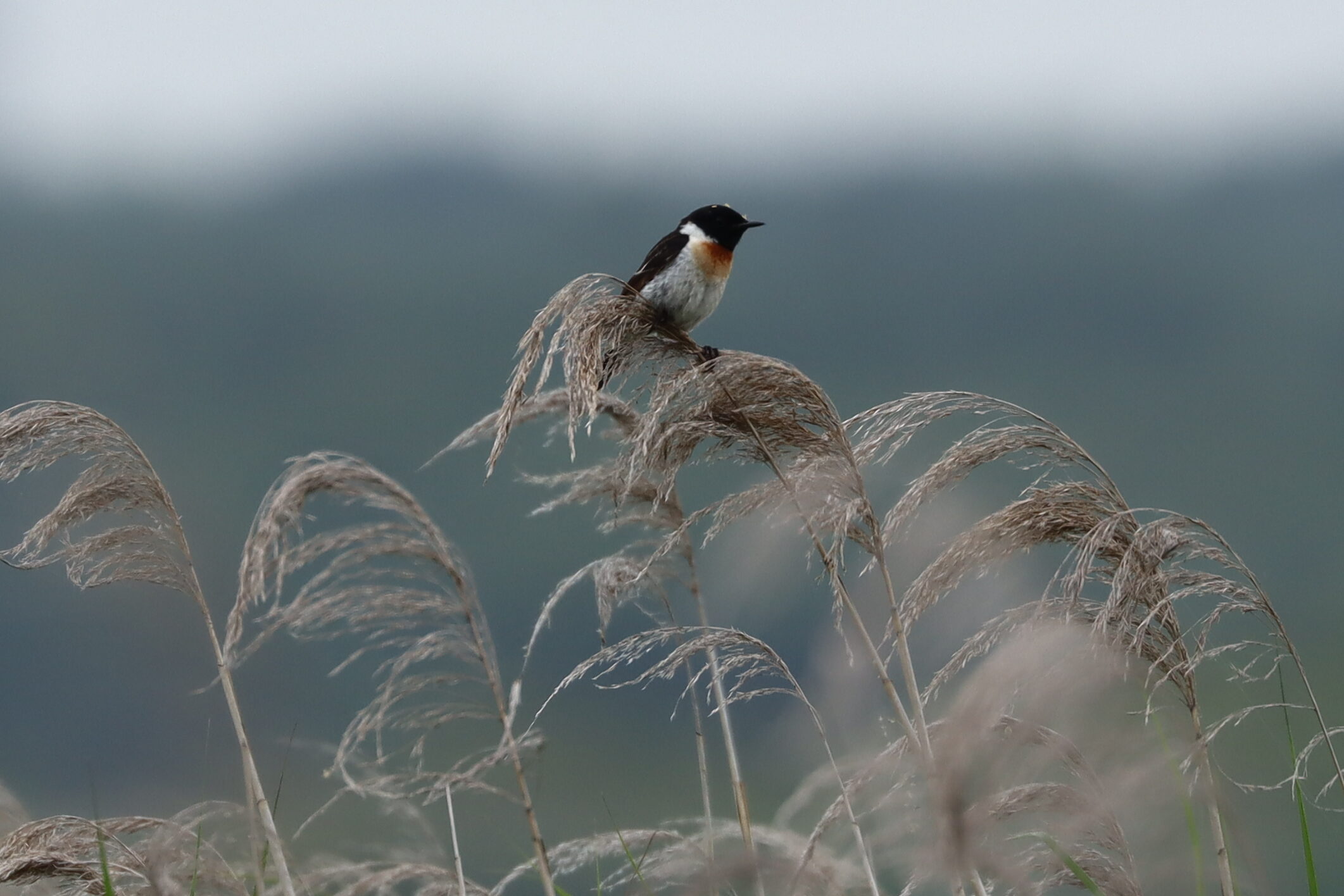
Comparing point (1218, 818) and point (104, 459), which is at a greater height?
point (104, 459)

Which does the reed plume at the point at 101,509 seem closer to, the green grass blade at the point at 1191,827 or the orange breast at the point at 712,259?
the green grass blade at the point at 1191,827

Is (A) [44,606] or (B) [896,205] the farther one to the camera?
(B) [896,205]

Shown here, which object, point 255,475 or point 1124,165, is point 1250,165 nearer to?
point 1124,165

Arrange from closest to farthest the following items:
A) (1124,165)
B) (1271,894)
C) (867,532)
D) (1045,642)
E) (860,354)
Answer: (1045,642)
(1271,894)
(867,532)
(860,354)
(1124,165)

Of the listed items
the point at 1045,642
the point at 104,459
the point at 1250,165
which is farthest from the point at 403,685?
the point at 1250,165

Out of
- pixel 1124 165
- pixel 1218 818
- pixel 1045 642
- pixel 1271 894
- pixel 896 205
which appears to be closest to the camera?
pixel 1045 642

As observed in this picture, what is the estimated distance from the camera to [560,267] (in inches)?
6107

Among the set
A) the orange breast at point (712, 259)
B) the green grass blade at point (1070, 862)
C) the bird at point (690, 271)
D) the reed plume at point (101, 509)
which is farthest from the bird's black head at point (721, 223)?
the green grass blade at point (1070, 862)

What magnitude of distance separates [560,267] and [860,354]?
3931cm

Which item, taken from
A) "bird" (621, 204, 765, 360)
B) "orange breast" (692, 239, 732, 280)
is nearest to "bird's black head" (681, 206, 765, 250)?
"bird" (621, 204, 765, 360)

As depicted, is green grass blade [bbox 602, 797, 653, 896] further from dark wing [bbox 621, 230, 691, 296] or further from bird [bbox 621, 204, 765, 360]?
dark wing [bbox 621, 230, 691, 296]

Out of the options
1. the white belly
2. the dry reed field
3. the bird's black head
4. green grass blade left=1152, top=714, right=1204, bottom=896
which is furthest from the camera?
the bird's black head

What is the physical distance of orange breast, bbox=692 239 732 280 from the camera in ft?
17.1

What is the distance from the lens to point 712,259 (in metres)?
5.27
